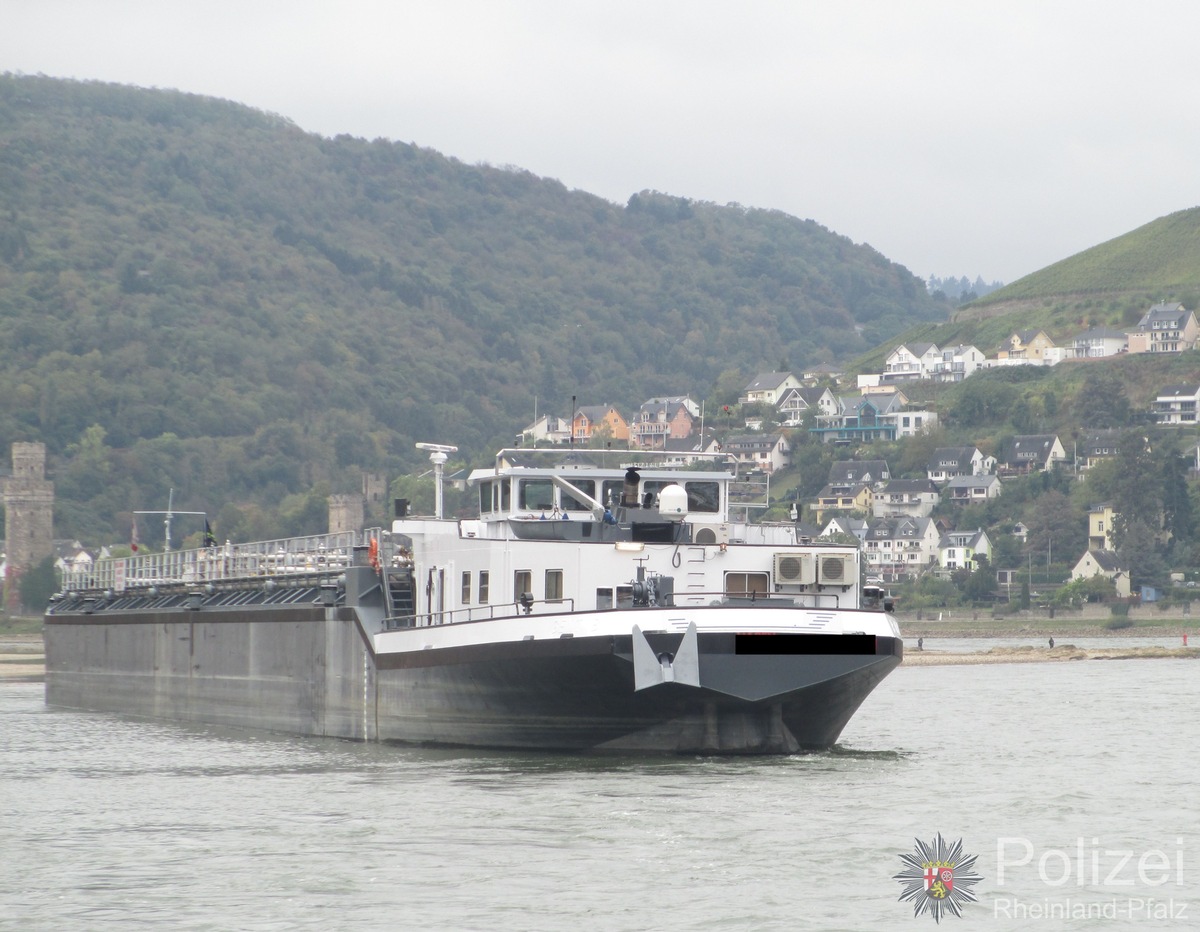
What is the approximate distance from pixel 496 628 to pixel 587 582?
5.41ft

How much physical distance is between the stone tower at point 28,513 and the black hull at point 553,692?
4714 inches

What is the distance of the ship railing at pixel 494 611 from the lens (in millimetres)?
29406

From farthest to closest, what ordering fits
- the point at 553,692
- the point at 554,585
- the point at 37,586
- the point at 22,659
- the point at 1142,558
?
the point at 1142,558, the point at 37,586, the point at 22,659, the point at 554,585, the point at 553,692

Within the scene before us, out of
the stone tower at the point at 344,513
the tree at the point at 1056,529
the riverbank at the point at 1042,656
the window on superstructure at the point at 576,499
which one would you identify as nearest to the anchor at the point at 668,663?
the window on superstructure at the point at 576,499

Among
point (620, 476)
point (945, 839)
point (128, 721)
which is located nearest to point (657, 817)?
point (945, 839)

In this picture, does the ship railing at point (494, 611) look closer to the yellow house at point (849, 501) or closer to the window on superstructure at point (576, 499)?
the window on superstructure at point (576, 499)

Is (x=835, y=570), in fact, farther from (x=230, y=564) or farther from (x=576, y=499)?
(x=230, y=564)

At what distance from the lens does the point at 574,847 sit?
22.1 m

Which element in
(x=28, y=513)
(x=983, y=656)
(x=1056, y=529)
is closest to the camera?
(x=983, y=656)

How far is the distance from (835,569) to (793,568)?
0.73 meters

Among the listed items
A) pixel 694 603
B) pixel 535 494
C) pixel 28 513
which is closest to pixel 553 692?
pixel 694 603

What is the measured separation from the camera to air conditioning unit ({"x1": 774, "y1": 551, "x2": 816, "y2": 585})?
29.7 metres

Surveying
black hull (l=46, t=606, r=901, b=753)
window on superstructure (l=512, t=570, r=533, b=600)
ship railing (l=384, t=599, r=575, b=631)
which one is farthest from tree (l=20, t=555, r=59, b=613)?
window on superstructure (l=512, t=570, r=533, b=600)

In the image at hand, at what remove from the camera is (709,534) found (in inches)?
1193
